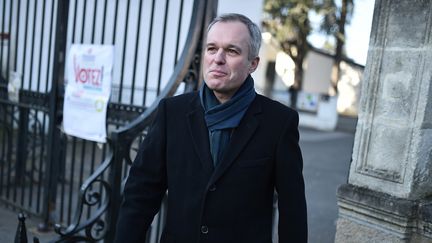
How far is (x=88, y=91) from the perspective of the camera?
4020 mm

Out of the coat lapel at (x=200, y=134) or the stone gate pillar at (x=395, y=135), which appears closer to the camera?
the coat lapel at (x=200, y=134)

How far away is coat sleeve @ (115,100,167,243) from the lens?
2014 millimetres

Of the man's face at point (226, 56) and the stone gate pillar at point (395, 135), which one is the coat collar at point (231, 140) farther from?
the stone gate pillar at point (395, 135)

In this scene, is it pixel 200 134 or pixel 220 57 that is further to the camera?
pixel 200 134

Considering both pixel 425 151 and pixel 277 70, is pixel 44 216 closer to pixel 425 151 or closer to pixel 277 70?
pixel 425 151

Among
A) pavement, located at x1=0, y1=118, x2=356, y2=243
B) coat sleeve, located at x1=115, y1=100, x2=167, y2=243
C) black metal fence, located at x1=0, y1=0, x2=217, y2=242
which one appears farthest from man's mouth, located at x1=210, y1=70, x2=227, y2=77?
pavement, located at x1=0, y1=118, x2=356, y2=243

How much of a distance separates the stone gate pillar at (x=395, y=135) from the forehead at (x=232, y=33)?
→ 1061 millimetres

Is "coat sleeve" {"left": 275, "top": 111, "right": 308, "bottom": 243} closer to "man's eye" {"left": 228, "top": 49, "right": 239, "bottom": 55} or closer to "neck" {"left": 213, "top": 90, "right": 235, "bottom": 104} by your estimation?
"neck" {"left": 213, "top": 90, "right": 235, "bottom": 104}

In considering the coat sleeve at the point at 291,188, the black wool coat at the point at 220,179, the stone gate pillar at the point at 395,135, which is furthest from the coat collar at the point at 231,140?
the stone gate pillar at the point at 395,135

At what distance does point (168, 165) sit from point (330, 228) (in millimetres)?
3220

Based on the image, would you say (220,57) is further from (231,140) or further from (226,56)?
(231,140)

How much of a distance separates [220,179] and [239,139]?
199 mm

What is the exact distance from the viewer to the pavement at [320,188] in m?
4.25

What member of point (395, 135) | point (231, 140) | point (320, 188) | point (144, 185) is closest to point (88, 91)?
point (144, 185)
